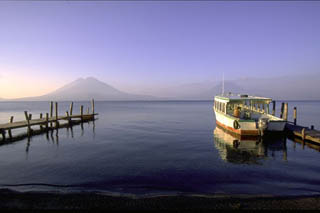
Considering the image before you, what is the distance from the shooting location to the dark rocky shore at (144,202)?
6496 millimetres

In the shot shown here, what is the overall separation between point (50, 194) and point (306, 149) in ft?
61.8

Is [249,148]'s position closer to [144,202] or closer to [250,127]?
[250,127]

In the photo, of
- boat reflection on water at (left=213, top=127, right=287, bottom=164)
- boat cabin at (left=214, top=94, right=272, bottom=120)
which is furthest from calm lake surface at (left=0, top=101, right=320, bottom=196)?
boat cabin at (left=214, top=94, right=272, bottom=120)

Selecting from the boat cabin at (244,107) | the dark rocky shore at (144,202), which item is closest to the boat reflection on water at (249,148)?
the boat cabin at (244,107)

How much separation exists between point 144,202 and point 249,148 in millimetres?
12426

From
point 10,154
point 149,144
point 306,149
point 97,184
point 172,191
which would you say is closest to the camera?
point 172,191

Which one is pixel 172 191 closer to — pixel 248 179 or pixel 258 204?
pixel 258 204

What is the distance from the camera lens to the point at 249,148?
16297 mm

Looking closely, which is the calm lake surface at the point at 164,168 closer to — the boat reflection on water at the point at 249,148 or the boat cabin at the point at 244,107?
the boat reflection on water at the point at 249,148

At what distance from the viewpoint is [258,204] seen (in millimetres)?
6660

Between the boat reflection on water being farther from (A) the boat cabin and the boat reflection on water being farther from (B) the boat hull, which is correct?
(A) the boat cabin

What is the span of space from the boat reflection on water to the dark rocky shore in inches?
236

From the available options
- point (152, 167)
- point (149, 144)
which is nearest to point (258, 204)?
point (152, 167)

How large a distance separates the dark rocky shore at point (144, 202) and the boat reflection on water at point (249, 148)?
6.00 metres
